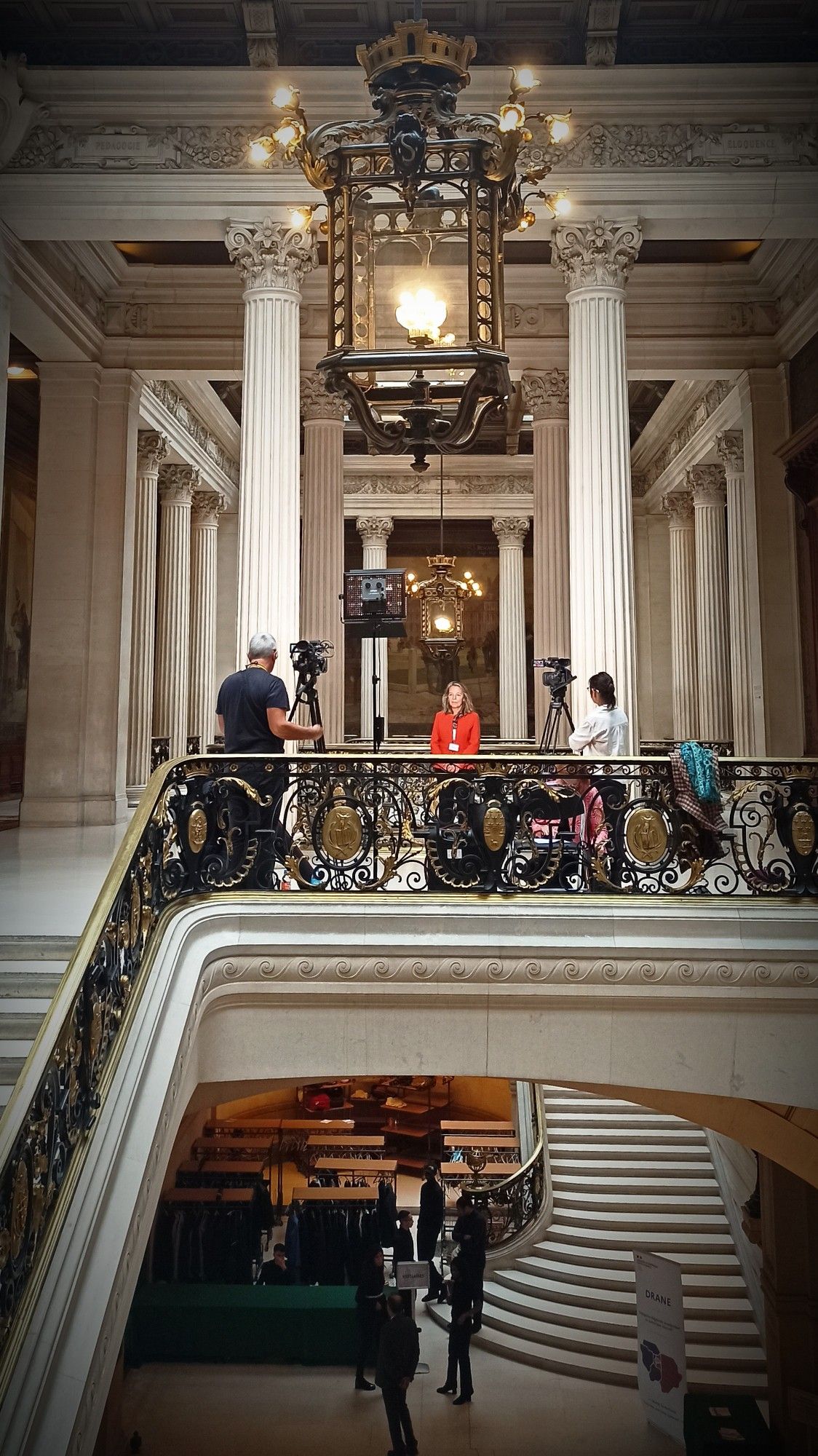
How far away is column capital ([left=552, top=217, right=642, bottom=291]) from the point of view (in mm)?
8852

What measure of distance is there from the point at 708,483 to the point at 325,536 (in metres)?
7.43

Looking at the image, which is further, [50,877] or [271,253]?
[271,253]

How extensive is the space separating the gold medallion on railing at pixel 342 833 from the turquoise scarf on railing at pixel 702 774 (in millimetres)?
1755

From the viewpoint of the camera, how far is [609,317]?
28.8ft

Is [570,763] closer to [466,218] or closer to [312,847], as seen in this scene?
[312,847]

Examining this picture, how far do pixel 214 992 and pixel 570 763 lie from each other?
7.23 feet

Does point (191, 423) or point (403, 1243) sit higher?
point (191, 423)

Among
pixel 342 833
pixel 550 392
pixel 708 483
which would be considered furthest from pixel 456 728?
pixel 708 483

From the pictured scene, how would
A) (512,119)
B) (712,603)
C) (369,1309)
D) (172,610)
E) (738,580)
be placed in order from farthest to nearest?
(172,610)
(712,603)
(738,580)
(369,1309)
(512,119)

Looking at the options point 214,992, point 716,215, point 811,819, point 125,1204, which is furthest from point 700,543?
point 125,1204

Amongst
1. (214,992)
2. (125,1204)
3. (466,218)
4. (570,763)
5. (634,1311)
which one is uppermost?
(466,218)

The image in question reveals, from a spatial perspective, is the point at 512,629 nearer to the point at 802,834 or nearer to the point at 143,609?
the point at 143,609

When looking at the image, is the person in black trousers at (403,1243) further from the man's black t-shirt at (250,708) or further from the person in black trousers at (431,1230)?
the man's black t-shirt at (250,708)

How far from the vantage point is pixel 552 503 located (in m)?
12.8
